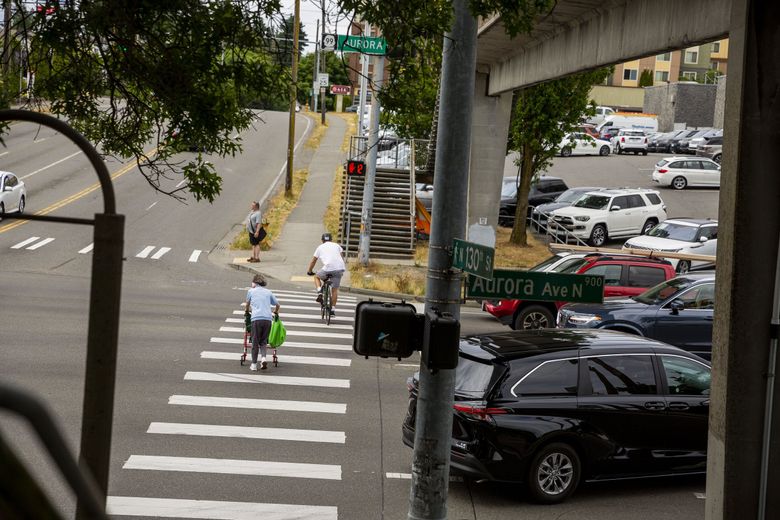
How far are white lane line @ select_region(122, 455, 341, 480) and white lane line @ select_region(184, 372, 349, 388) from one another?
384 centimetres

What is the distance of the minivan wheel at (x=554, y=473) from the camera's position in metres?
10.3

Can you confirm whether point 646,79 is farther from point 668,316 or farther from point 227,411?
point 227,411

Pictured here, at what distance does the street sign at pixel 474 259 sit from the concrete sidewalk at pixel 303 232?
2030cm

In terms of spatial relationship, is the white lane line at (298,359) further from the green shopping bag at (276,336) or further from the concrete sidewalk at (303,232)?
the concrete sidewalk at (303,232)

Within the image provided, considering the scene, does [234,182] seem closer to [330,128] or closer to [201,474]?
[330,128]

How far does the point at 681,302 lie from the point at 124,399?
32.5 feet

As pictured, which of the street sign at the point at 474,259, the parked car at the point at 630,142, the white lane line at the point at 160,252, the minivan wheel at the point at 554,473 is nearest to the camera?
the street sign at the point at 474,259

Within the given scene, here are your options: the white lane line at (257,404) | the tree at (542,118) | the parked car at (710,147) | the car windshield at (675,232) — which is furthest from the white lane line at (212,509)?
the parked car at (710,147)

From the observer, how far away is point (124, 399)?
531 inches

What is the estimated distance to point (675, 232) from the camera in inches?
1246

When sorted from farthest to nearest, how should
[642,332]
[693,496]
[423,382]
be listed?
[642,332], [693,496], [423,382]

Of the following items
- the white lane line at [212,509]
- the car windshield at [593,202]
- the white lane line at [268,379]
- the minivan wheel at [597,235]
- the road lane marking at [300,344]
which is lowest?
the white lane line at [212,509]

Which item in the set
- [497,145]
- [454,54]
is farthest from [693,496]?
[497,145]

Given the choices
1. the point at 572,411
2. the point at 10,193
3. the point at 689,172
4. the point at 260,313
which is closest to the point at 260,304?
the point at 260,313
